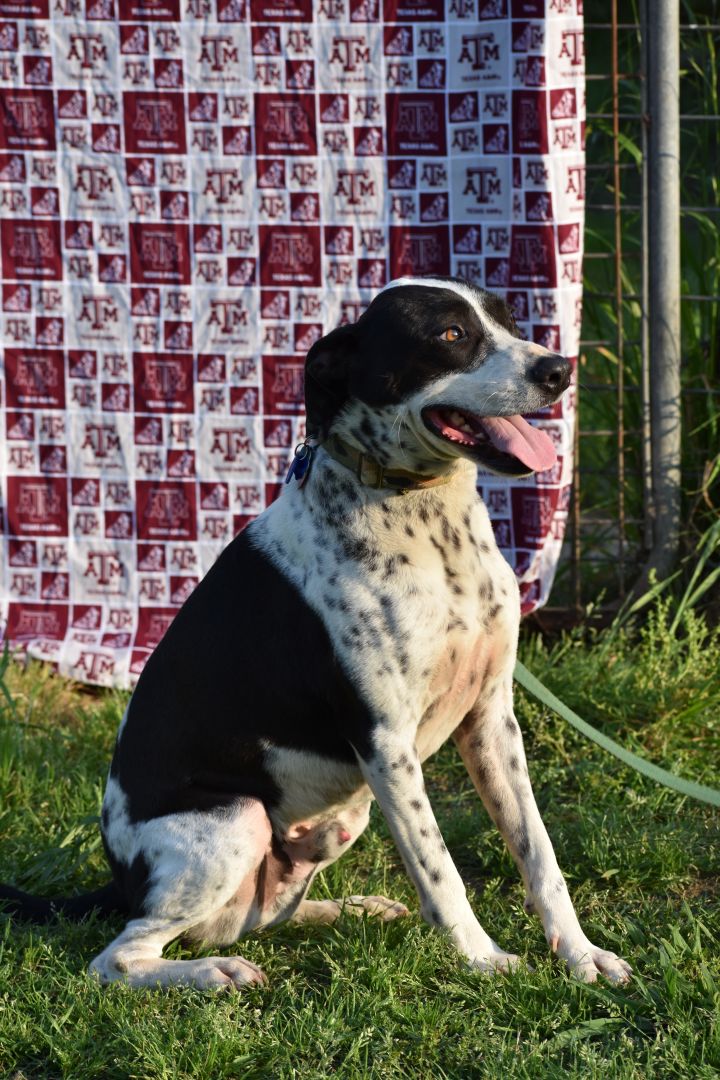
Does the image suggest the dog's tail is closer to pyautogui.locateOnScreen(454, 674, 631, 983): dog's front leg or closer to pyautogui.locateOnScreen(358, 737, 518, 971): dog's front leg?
pyautogui.locateOnScreen(358, 737, 518, 971): dog's front leg

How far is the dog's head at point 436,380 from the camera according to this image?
2760 mm

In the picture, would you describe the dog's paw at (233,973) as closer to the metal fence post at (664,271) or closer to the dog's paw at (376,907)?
the dog's paw at (376,907)

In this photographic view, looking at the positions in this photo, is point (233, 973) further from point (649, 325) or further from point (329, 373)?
point (649, 325)

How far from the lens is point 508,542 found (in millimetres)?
4742

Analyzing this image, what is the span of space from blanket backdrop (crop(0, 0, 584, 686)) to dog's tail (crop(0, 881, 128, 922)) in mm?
1654

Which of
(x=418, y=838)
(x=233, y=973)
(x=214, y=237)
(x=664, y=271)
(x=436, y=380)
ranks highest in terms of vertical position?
(x=214, y=237)

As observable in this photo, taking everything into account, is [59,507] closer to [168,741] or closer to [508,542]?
[508,542]

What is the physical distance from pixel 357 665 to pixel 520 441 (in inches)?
22.9

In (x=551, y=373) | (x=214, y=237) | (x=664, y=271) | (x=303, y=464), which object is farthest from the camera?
(x=214, y=237)

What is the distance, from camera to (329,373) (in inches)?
113

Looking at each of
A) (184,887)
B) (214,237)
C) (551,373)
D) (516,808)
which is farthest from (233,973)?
(214,237)

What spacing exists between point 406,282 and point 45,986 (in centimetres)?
175

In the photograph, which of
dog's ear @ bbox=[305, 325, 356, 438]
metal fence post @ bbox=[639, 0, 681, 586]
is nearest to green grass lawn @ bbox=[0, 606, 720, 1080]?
metal fence post @ bbox=[639, 0, 681, 586]

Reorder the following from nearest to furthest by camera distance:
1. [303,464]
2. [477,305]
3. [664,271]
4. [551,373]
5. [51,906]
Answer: [551,373] → [477,305] → [303,464] → [51,906] → [664,271]
